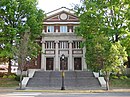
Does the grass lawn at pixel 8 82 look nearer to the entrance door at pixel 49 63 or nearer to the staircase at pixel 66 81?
the staircase at pixel 66 81

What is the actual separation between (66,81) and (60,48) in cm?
1124

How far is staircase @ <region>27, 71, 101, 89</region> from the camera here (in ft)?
92.1

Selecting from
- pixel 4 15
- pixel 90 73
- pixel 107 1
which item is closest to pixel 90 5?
pixel 107 1

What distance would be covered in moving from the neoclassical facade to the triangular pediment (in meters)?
0.18

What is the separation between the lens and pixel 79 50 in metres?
40.9

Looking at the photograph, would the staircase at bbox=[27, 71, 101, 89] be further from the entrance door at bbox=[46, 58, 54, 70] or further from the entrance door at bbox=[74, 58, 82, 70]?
the entrance door at bbox=[46, 58, 54, 70]

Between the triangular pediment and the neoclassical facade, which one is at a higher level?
the triangular pediment

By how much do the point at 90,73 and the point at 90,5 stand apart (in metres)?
9.98

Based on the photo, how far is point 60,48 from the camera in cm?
4062

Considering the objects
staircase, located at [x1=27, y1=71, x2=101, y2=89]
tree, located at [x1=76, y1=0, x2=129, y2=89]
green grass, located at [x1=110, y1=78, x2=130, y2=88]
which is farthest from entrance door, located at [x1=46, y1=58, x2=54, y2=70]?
green grass, located at [x1=110, y1=78, x2=130, y2=88]

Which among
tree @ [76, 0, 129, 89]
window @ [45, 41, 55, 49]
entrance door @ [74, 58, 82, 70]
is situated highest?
tree @ [76, 0, 129, 89]

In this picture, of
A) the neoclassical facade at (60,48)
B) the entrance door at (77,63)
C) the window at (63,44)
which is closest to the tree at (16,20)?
the neoclassical facade at (60,48)

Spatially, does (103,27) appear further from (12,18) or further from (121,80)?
(12,18)

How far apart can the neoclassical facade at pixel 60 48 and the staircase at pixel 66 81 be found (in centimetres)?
526
